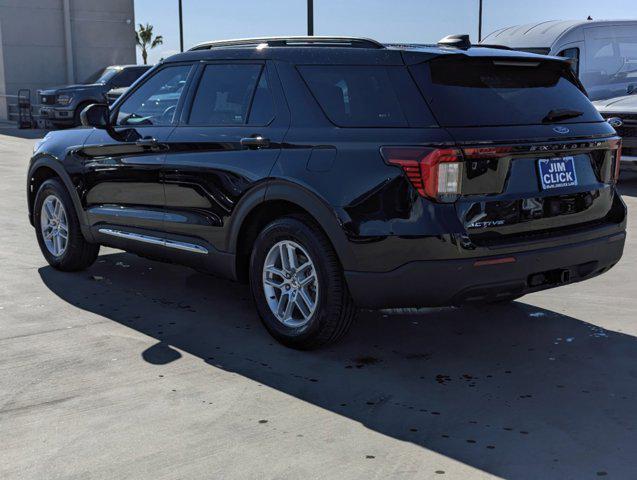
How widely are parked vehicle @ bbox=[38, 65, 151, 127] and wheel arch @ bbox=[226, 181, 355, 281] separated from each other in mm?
18875

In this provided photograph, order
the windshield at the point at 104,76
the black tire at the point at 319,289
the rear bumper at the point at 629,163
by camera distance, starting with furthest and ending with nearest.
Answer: the windshield at the point at 104,76, the rear bumper at the point at 629,163, the black tire at the point at 319,289

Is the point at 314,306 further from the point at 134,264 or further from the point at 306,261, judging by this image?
the point at 134,264

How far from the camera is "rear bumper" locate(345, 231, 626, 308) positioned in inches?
166

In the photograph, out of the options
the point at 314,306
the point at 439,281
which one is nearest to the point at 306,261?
the point at 314,306

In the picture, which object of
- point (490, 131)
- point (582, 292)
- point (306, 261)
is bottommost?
point (582, 292)

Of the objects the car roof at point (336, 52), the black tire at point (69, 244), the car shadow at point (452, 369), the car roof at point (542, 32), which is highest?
the car roof at point (542, 32)

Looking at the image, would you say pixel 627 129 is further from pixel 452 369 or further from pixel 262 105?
pixel 452 369

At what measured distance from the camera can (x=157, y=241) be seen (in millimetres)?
5754

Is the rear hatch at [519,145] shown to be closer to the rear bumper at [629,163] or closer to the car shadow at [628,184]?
the rear bumper at [629,163]

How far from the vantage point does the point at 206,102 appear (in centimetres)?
543

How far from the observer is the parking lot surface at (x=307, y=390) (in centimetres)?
345

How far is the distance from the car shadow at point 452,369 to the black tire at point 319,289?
11cm

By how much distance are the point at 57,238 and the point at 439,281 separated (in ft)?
12.4

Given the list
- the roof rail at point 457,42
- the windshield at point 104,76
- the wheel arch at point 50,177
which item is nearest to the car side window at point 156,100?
the wheel arch at point 50,177
